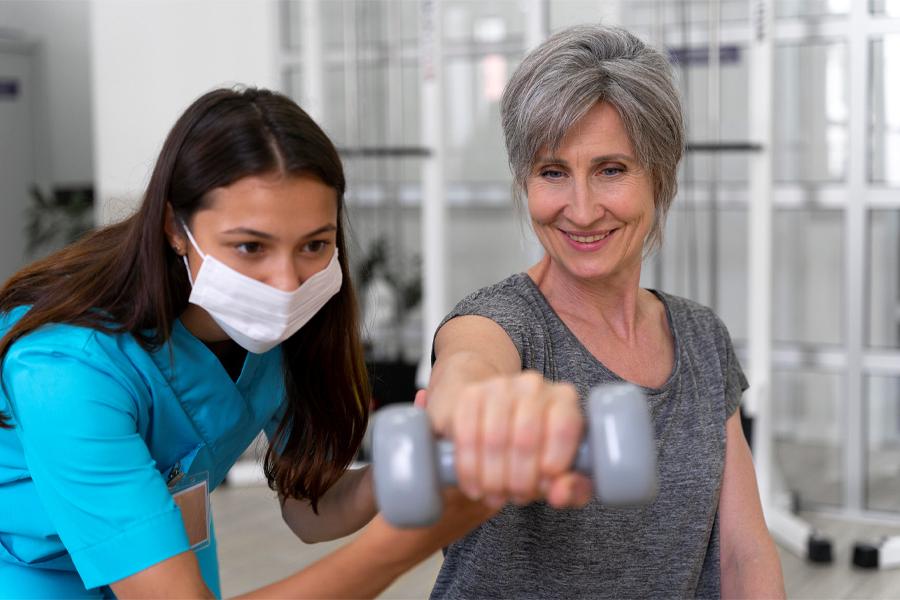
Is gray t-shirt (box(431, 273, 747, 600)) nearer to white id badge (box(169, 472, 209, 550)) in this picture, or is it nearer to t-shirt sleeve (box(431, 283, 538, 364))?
t-shirt sleeve (box(431, 283, 538, 364))

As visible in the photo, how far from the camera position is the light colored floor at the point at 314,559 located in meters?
2.90

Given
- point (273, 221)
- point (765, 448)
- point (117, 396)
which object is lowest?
point (765, 448)

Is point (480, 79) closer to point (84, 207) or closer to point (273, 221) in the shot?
point (84, 207)

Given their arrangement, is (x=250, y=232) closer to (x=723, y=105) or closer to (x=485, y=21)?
(x=723, y=105)

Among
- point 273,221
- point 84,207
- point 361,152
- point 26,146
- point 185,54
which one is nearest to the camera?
point 273,221

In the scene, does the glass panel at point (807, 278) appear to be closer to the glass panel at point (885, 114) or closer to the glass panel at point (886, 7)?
the glass panel at point (885, 114)

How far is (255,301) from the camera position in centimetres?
117

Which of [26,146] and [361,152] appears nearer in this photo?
[361,152]

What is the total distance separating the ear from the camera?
1.18m

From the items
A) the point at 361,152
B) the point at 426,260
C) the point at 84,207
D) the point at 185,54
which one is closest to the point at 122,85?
the point at 185,54

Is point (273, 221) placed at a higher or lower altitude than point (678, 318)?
higher

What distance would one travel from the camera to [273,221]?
1.08 m

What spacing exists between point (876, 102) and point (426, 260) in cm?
157

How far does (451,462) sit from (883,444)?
130 inches
